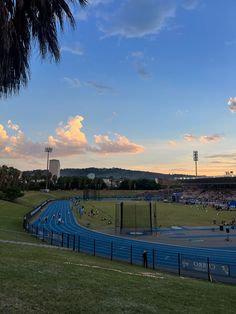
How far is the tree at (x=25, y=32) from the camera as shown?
7716 millimetres

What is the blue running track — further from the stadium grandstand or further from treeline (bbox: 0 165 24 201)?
the stadium grandstand

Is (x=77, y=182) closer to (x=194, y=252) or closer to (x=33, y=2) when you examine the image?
(x=194, y=252)

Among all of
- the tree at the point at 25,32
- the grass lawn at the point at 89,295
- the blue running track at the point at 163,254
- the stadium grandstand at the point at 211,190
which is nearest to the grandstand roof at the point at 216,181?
the stadium grandstand at the point at 211,190

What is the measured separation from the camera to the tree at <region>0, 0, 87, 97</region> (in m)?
7.72

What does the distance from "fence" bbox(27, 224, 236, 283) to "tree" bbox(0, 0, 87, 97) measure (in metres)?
17.4

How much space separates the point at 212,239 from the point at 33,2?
136ft

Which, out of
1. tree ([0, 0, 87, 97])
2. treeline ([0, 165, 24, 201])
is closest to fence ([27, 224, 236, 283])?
tree ([0, 0, 87, 97])

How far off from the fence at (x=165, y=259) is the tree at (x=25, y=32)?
17.4 m

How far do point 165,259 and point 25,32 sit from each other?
2540cm

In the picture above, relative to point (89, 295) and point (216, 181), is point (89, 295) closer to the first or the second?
point (89, 295)

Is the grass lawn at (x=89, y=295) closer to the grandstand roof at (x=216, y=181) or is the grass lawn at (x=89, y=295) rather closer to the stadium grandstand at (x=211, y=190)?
the stadium grandstand at (x=211, y=190)

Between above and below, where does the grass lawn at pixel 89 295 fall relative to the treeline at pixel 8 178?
below

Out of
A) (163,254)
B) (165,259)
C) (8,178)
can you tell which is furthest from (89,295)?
(8,178)

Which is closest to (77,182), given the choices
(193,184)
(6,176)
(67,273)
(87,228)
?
(193,184)
